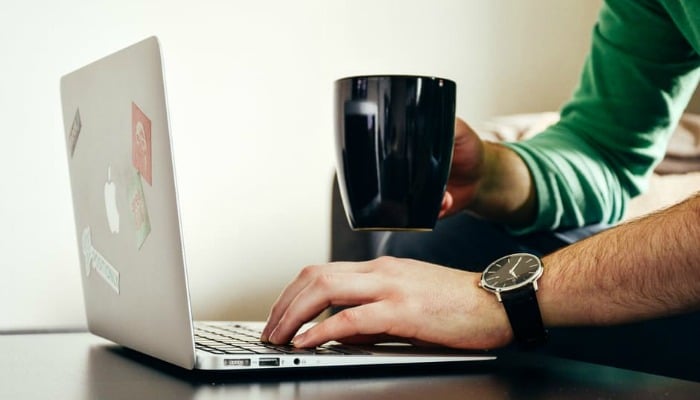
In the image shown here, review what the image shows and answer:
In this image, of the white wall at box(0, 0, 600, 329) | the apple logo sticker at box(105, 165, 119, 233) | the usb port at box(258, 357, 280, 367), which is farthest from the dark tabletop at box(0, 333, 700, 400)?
the white wall at box(0, 0, 600, 329)

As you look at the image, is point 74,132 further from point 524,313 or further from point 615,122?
point 615,122

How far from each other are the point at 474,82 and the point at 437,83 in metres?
1.10

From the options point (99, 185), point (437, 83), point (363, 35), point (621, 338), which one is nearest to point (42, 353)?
point (99, 185)

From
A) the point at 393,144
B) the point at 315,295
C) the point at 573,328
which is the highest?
the point at 393,144

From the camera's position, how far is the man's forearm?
0.73m

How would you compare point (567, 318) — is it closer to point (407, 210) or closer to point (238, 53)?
point (407, 210)

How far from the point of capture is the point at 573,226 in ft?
3.92

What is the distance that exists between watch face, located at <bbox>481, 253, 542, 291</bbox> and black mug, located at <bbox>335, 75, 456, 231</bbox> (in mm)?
91

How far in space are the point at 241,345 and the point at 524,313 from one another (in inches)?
9.2

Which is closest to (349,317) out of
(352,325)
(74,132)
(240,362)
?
(352,325)

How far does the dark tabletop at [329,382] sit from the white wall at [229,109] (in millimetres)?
564

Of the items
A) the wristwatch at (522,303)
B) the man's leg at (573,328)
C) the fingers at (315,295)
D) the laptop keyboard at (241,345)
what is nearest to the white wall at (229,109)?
the man's leg at (573,328)

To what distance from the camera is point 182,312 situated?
625 mm

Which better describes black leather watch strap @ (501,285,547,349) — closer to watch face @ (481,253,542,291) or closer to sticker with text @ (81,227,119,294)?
watch face @ (481,253,542,291)
